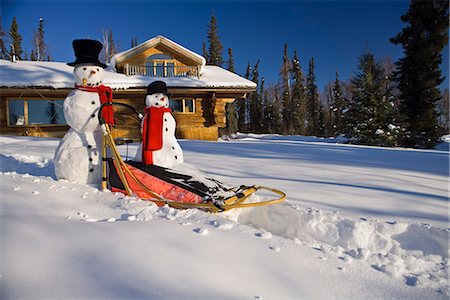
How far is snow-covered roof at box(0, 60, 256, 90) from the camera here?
11188mm

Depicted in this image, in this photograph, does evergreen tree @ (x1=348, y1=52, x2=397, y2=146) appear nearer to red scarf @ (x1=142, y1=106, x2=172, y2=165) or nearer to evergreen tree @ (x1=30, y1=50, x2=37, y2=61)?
red scarf @ (x1=142, y1=106, x2=172, y2=165)

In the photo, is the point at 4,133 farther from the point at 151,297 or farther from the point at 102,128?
the point at 151,297

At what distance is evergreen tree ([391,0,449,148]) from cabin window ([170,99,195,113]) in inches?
487

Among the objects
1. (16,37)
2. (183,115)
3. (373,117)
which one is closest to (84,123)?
(183,115)

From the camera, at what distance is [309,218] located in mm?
2707

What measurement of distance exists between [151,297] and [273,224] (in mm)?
1789

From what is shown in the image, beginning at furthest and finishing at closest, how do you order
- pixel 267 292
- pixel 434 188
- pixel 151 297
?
pixel 434 188 < pixel 267 292 < pixel 151 297

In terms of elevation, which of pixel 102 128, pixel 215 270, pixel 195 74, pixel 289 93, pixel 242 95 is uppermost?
pixel 289 93

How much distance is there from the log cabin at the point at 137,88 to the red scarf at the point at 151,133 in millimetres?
9397

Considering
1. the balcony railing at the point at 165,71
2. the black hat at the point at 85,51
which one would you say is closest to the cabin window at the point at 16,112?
the balcony railing at the point at 165,71

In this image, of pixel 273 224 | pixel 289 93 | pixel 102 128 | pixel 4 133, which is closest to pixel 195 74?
pixel 4 133

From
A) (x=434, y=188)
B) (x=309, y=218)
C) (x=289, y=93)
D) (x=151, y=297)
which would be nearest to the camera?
(x=151, y=297)

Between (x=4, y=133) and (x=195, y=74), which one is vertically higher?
(x=195, y=74)

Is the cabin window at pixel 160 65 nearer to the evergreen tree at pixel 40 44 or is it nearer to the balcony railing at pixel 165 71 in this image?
the balcony railing at pixel 165 71
